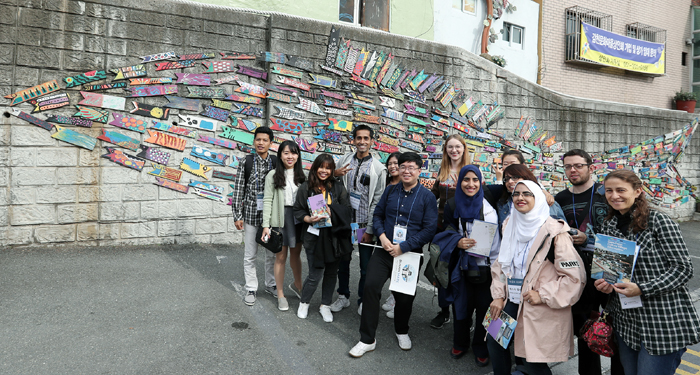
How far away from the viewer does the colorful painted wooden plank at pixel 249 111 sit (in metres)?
7.58

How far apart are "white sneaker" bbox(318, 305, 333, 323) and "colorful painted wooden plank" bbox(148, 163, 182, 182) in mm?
3878

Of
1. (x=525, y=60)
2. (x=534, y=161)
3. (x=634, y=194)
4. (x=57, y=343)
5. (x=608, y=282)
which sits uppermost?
(x=525, y=60)

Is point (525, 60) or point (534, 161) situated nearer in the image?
point (534, 161)

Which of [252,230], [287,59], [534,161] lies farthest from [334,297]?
[534,161]

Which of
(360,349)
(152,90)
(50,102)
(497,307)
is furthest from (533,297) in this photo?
(50,102)

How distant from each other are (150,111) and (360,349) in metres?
5.29

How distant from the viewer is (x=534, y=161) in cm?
1086

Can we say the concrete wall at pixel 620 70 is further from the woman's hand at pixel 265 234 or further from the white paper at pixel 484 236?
the woman's hand at pixel 265 234

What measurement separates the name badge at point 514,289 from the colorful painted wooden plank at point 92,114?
6405 millimetres

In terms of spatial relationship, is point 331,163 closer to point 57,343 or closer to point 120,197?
point 57,343

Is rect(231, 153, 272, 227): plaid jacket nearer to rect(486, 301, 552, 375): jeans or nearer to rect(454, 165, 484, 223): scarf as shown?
rect(454, 165, 484, 223): scarf

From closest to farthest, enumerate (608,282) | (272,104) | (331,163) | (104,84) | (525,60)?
(608,282) < (331,163) < (104,84) < (272,104) < (525,60)

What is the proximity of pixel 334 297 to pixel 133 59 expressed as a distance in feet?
16.3

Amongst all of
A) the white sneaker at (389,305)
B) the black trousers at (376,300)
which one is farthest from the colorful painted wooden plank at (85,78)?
the white sneaker at (389,305)
